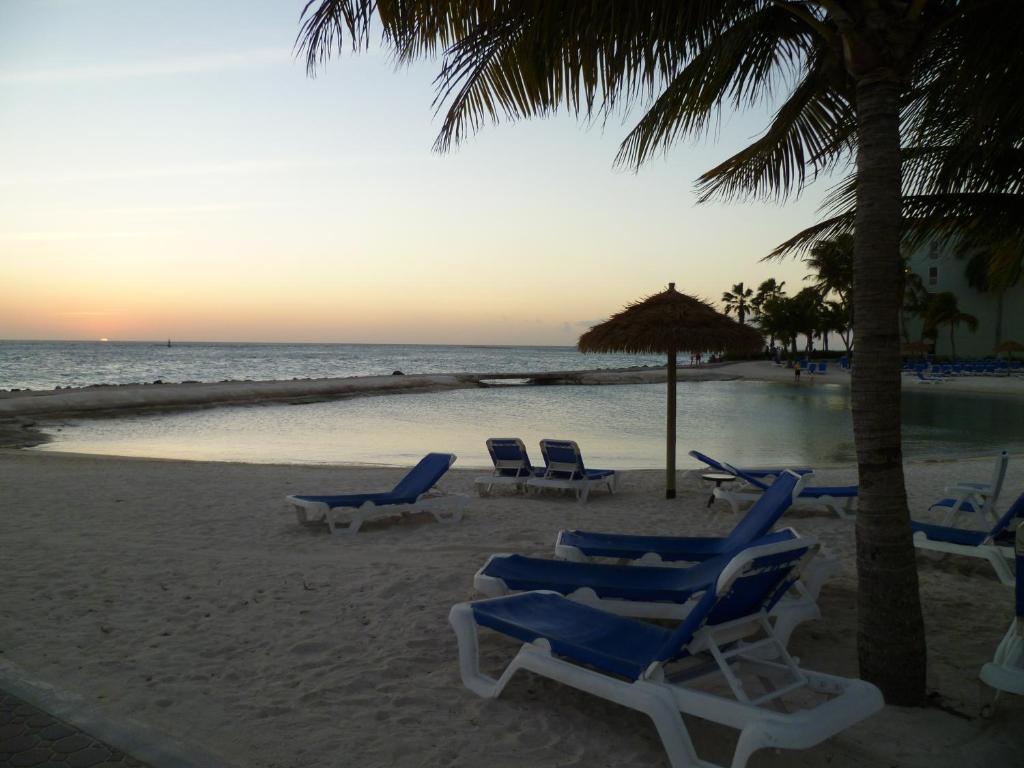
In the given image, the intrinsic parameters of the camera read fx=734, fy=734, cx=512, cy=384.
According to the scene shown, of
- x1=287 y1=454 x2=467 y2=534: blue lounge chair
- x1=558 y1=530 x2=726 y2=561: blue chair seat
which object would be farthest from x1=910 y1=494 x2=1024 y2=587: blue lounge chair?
x1=287 y1=454 x2=467 y2=534: blue lounge chair

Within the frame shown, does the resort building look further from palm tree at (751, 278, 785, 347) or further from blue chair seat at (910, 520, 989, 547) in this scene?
blue chair seat at (910, 520, 989, 547)

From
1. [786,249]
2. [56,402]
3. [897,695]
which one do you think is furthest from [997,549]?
[56,402]

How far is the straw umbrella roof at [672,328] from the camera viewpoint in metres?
8.54

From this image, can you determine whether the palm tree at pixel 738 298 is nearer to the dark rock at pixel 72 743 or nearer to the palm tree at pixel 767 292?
the palm tree at pixel 767 292

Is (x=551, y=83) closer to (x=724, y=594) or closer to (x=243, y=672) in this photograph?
(x=724, y=594)

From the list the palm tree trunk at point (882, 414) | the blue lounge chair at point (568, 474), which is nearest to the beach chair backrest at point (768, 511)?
the palm tree trunk at point (882, 414)

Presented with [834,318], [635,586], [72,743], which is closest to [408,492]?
[635,586]

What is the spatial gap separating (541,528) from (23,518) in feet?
16.5

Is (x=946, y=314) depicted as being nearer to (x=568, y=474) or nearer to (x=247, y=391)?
(x=247, y=391)

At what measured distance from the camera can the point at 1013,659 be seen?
9.69ft

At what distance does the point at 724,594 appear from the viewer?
276 cm

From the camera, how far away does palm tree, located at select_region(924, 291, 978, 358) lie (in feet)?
165

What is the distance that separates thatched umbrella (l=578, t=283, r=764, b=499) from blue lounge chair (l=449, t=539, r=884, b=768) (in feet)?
17.5

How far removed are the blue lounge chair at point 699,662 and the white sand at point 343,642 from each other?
227 millimetres
